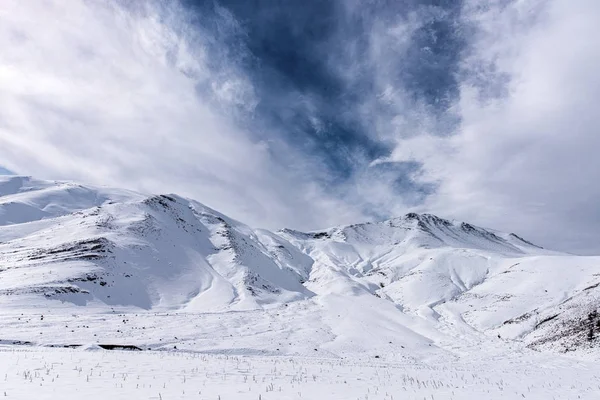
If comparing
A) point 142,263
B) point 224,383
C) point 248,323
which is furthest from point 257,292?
point 224,383

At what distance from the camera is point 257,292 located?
3322 inches

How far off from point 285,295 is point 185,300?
28839mm

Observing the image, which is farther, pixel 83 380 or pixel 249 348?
pixel 249 348

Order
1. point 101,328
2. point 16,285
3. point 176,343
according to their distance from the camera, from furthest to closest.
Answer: point 16,285, point 101,328, point 176,343

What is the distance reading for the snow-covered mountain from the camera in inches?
1773

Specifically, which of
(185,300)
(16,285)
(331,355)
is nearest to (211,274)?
(185,300)

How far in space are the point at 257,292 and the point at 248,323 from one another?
111 feet

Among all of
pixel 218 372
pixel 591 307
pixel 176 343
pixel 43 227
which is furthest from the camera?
pixel 43 227

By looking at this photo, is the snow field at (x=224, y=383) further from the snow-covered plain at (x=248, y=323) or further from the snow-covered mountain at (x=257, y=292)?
the snow-covered mountain at (x=257, y=292)

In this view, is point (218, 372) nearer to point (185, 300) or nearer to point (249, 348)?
point (249, 348)

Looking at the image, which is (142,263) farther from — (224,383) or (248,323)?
(224,383)

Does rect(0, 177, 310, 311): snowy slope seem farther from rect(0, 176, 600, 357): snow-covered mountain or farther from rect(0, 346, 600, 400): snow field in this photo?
rect(0, 346, 600, 400): snow field

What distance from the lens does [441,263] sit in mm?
129125

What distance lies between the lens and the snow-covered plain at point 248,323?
16.6 metres
